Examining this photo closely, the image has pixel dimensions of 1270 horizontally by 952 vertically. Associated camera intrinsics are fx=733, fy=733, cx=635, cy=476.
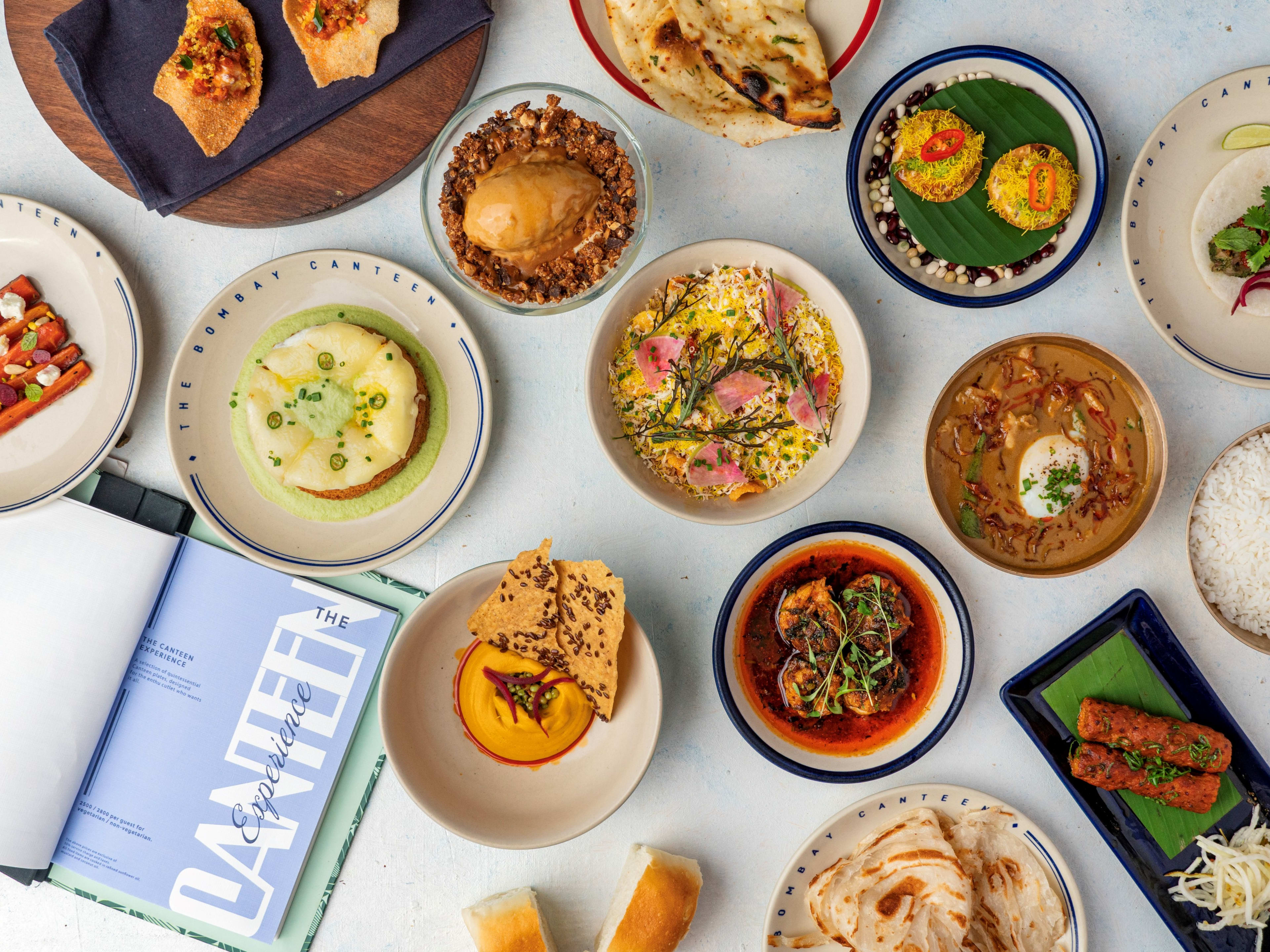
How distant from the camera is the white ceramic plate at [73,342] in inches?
93.1

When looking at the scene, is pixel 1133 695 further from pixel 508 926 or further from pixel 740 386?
pixel 508 926

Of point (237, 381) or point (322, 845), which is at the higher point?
point (237, 381)

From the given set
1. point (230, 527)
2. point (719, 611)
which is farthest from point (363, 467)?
point (719, 611)

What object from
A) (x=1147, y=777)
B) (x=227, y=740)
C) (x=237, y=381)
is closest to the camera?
(x=1147, y=777)

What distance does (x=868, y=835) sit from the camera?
238 centimetres

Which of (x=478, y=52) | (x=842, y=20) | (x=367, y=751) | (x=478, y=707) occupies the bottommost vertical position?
(x=367, y=751)

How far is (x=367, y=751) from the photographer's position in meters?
2.48

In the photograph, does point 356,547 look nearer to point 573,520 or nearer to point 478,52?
point 573,520

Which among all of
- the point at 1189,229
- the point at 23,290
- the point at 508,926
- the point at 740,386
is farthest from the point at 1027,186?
the point at 23,290

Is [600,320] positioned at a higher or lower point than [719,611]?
higher

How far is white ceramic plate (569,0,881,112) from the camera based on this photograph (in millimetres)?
2197

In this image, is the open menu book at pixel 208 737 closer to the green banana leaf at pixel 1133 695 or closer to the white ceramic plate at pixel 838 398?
the white ceramic plate at pixel 838 398

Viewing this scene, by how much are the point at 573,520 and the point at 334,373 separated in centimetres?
88

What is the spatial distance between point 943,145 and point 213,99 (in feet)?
7.20
